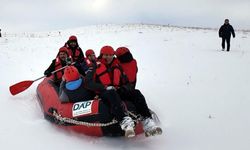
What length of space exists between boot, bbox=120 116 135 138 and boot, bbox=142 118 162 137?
27 cm

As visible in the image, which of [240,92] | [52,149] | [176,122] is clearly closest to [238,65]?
[240,92]

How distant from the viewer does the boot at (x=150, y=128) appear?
526cm

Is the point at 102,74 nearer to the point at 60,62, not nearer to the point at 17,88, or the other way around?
the point at 60,62

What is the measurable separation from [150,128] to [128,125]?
1.24 feet

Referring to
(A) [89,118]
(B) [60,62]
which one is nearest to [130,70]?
(A) [89,118]

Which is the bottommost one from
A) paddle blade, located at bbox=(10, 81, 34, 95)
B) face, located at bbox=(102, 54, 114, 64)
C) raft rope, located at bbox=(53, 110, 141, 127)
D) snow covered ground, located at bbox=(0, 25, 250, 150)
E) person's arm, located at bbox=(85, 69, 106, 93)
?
snow covered ground, located at bbox=(0, 25, 250, 150)

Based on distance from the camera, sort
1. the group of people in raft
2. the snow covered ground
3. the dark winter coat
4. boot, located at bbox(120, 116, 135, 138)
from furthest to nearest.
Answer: the dark winter coat
the snow covered ground
the group of people in raft
boot, located at bbox(120, 116, 135, 138)

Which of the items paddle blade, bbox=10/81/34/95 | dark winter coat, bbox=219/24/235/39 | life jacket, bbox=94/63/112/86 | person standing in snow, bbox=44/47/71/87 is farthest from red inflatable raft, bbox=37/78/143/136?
dark winter coat, bbox=219/24/235/39

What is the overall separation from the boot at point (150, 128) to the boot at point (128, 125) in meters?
0.27

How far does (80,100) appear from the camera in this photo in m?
5.98

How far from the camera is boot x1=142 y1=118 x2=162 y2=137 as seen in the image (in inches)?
207

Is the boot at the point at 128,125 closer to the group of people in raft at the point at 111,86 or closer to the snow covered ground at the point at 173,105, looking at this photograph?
the group of people in raft at the point at 111,86

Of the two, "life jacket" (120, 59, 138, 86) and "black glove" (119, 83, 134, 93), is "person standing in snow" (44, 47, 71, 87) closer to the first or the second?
"life jacket" (120, 59, 138, 86)

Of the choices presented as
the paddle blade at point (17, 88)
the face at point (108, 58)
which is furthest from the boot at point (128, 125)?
the paddle blade at point (17, 88)
